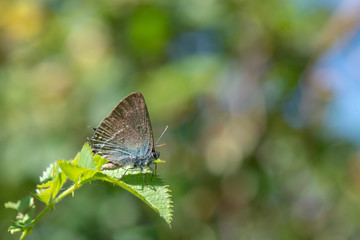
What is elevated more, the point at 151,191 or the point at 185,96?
the point at 185,96

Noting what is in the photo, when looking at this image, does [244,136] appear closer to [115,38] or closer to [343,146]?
[343,146]

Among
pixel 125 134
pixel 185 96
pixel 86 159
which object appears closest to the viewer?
pixel 86 159

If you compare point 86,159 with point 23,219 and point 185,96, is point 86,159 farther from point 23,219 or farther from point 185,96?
point 185,96

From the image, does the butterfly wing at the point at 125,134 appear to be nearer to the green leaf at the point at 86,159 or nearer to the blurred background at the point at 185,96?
the green leaf at the point at 86,159

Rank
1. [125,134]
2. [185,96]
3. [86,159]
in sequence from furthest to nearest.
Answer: [185,96] → [125,134] → [86,159]

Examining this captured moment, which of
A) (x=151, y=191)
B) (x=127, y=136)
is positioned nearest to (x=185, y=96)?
(x=127, y=136)

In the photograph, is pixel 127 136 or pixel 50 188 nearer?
pixel 50 188

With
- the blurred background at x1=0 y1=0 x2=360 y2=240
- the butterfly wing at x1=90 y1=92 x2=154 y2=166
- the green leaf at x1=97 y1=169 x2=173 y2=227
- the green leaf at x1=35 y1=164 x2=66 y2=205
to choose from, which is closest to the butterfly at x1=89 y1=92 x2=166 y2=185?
the butterfly wing at x1=90 y1=92 x2=154 y2=166

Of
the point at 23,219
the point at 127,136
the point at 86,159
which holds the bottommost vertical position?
the point at 23,219
